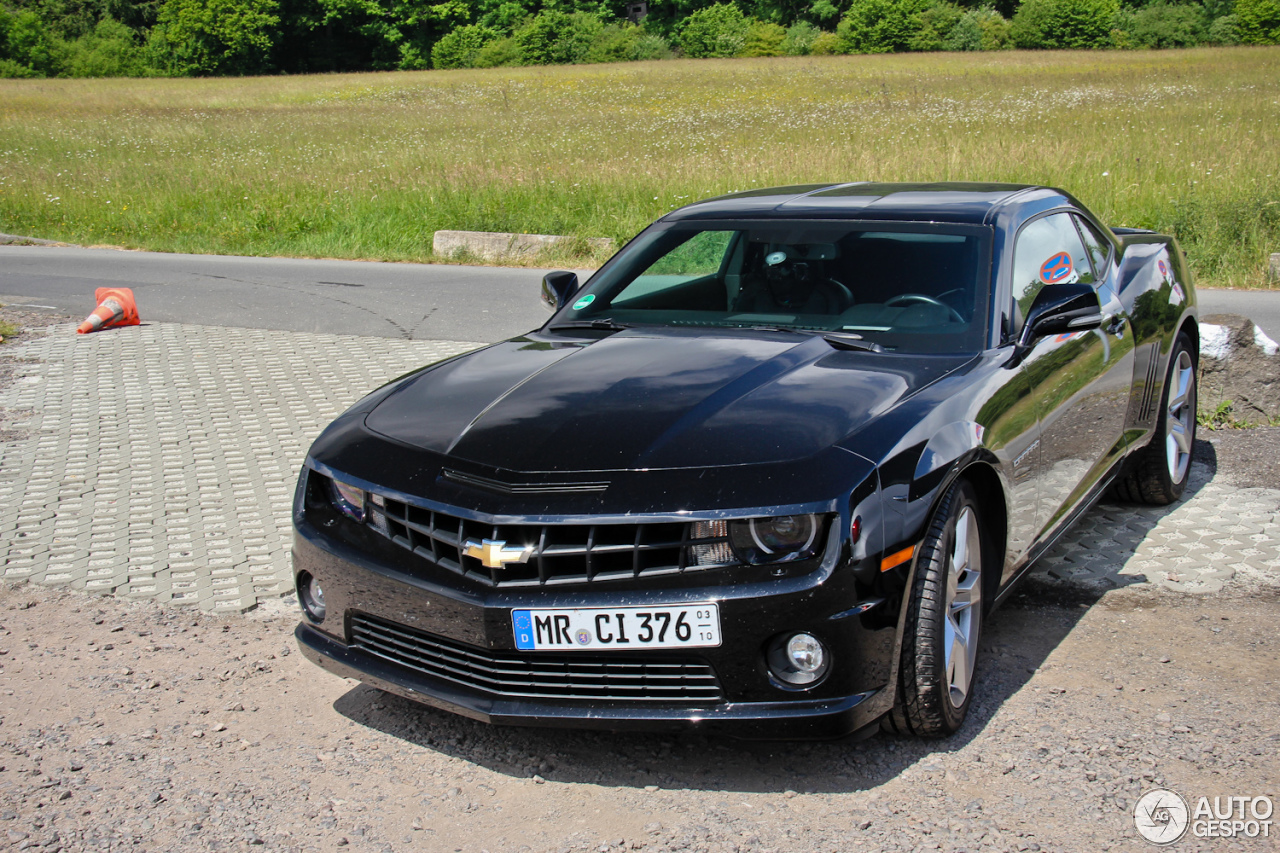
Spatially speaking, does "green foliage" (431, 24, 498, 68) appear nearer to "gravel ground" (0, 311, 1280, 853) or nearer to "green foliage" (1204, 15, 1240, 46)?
"green foliage" (1204, 15, 1240, 46)

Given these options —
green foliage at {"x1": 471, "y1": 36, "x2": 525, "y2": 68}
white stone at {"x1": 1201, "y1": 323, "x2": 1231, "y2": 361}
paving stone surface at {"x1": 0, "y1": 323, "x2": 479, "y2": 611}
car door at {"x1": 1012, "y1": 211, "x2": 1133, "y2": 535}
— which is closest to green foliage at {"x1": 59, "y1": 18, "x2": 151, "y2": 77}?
green foliage at {"x1": 471, "y1": 36, "x2": 525, "y2": 68}

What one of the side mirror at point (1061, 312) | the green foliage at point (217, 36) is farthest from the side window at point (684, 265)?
the green foliage at point (217, 36)

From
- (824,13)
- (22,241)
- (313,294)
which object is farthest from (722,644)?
(824,13)

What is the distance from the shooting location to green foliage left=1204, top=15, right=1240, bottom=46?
60.4 m

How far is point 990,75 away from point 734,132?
18.7 meters

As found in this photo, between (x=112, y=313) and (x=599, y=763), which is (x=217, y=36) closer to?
(x=112, y=313)

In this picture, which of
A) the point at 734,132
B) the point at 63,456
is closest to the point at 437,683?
the point at 63,456

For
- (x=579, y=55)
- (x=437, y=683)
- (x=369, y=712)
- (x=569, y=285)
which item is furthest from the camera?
(x=579, y=55)

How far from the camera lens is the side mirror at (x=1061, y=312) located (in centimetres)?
361

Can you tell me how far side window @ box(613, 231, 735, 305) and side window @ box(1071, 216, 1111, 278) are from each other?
1.55 metres

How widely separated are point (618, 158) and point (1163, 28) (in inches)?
2167

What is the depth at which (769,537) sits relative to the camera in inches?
105

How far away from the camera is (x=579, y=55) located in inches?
2921

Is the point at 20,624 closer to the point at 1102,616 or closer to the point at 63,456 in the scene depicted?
the point at 63,456
